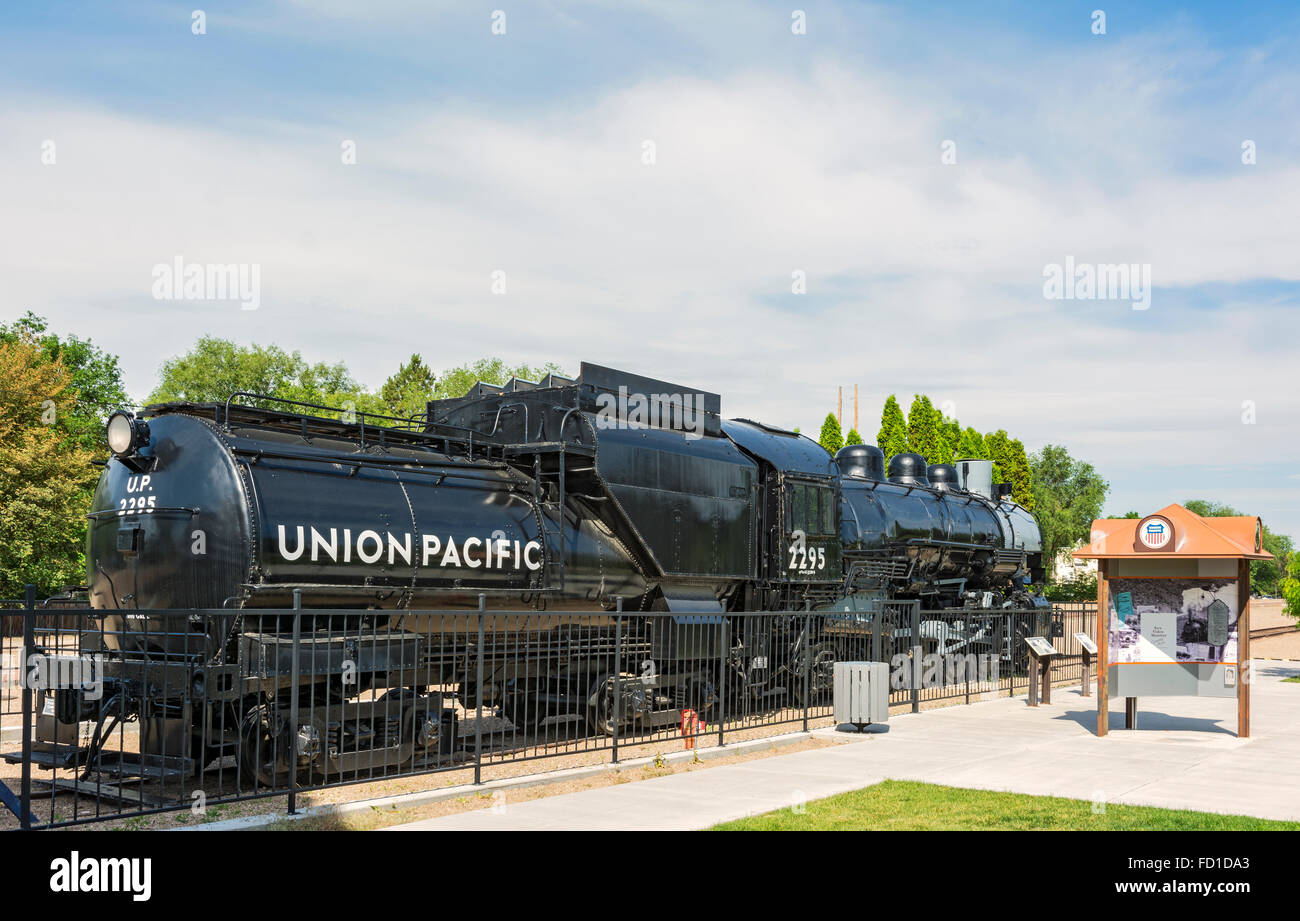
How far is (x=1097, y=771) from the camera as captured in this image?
37.1ft

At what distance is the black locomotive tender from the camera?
385 inches

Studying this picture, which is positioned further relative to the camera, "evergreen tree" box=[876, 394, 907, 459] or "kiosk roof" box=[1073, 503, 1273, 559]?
"evergreen tree" box=[876, 394, 907, 459]

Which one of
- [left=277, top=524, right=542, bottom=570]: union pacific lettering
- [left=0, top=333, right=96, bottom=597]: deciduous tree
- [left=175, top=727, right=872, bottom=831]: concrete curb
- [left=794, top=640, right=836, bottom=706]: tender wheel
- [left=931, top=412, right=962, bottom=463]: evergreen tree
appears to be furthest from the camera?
[left=931, top=412, right=962, bottom=463]: evergreen tree

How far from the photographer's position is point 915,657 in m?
15.7

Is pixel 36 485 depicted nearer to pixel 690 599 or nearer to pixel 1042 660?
pixel 690 599

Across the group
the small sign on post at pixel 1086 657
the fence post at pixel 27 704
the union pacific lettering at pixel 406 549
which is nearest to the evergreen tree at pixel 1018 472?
the small sign on post at pixel 1086 657

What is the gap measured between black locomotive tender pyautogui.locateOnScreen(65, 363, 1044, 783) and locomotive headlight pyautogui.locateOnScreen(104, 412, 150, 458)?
0.03m

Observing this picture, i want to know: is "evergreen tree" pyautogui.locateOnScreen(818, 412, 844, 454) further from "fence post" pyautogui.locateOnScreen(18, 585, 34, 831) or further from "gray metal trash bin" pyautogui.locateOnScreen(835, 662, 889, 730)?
"fence post" pyautogui.locateOnScreen(18, 585, 34, 831)

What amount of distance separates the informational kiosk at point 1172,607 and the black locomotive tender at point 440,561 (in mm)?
3457

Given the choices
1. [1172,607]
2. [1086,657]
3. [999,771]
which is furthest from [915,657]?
[1086,657]

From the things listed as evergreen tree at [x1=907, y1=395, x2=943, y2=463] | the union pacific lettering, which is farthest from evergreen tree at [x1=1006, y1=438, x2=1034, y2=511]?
the union pacific lettering
